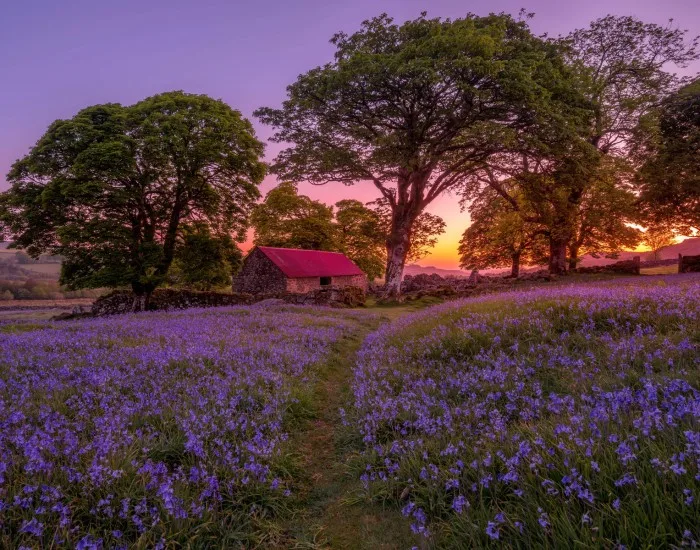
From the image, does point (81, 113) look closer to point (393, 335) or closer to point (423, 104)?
point (423, 104)

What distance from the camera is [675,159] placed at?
31016 millimetres

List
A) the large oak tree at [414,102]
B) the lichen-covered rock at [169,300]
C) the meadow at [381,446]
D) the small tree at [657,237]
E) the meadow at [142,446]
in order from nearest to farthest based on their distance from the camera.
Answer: the meadow at [381,446] → the meadow at [142,446] → the large oak tree at [414,102] → the lichen-covered rock at [169,300] → the small tree at [657,237]

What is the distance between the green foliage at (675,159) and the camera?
1220 inches

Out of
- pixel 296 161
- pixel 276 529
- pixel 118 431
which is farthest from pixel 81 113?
pixel 276 529

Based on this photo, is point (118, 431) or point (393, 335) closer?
point (118, 431)

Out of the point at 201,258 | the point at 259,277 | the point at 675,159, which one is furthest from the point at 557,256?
the point at 201,258

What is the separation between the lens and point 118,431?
4.30 metres

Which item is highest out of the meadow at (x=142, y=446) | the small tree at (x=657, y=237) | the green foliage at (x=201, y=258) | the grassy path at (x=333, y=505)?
the small tree at (x=657, y=237)

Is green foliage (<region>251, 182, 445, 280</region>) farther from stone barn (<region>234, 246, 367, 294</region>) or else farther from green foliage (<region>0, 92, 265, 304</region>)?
green foliage (<region>0, 92, 265, 304</region>)

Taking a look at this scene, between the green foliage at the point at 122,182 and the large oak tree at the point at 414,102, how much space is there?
5.16m

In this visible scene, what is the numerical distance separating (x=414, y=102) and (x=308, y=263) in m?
24.5

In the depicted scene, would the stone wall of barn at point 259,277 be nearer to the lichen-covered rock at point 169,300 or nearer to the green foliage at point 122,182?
the lichen-covered rock at point 169,300

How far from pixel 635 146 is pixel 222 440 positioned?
43764 mm

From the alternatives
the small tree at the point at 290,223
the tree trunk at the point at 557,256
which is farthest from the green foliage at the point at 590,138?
the small tree at the point at 290,223
